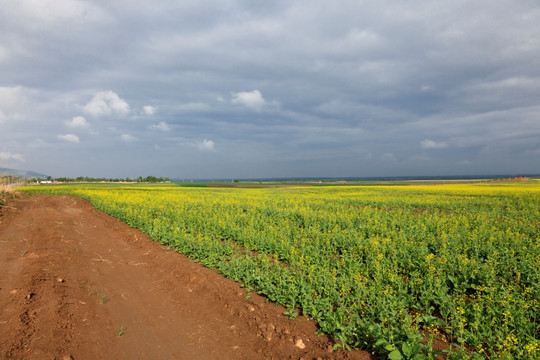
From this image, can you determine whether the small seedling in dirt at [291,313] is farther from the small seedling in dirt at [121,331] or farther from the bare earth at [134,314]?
the small seedling in dirt at [121,331]

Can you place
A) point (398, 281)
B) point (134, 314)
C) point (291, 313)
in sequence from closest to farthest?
point (291, 313), point (134, 314), point (398, 281)

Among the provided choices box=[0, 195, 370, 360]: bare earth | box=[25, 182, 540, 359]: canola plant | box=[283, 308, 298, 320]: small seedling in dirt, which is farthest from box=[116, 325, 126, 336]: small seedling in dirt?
box=[283, 308, 298, 320]: small seedling in dirt

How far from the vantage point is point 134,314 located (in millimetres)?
5922

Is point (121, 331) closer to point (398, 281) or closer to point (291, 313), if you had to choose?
point (291, 313)

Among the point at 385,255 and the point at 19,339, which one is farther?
the point at 385,255

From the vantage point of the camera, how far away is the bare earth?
4.74 meters

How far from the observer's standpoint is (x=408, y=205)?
73.9 feet

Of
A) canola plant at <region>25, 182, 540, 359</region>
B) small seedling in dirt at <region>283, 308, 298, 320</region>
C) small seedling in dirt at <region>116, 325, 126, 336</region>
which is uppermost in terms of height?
canola plant at <region>25, 182, 540, 359</region>

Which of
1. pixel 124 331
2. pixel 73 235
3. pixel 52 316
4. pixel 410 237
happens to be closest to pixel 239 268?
pixel 124 331

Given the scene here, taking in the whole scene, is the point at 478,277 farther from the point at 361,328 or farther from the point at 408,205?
the point at 408,205

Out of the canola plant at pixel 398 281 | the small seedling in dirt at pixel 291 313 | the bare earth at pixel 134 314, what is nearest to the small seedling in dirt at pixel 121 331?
the bare earth at pixel 134 314

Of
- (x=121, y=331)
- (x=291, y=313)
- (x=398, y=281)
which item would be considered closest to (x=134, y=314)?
(x=121, y=331)

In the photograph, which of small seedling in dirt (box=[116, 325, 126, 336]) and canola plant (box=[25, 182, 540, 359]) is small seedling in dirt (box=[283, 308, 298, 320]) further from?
small seedling in dirt (box=[116, 325, 126, 336])

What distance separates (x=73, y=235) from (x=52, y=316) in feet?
28.5
